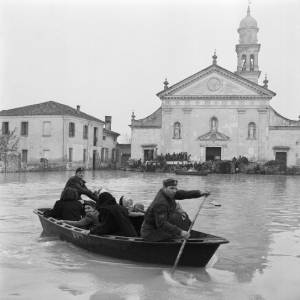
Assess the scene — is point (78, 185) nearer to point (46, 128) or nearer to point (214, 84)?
point (46, 128)

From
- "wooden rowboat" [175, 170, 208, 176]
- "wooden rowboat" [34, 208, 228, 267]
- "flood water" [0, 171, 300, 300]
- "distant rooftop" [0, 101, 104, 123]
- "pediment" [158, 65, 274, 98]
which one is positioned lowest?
"flood water" [0, 171, 300, 300]

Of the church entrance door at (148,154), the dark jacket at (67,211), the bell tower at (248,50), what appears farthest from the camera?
the bell tower at (248,50)

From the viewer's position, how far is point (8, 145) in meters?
48.3

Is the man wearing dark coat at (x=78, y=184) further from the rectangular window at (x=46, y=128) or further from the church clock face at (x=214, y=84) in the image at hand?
the church clock face at (x=214, y=84)

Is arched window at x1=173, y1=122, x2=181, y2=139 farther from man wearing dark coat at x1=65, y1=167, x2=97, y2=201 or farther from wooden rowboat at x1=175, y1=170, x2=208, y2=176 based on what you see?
man wearing dark coat at x1=65, y1=167, x2=97, y2=201

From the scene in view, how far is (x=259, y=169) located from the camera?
145 ft

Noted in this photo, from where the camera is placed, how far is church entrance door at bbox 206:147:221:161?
49875 millimetres

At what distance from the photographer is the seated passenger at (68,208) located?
33.3ft

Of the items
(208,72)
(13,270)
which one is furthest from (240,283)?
(208,72)

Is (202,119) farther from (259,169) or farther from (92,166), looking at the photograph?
(92,166)

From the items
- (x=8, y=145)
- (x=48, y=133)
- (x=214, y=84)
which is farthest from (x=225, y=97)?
(x=8, y=145)

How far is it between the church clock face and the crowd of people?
1562 inches

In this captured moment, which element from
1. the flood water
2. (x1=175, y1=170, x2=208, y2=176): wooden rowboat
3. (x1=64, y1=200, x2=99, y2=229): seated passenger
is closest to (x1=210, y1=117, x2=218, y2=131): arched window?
(x1=175, y1=170, x2=208, y2=176): wooden rowboat

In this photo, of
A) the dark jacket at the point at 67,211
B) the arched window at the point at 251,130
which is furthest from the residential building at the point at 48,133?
the dark jacket at the point at 67,211
